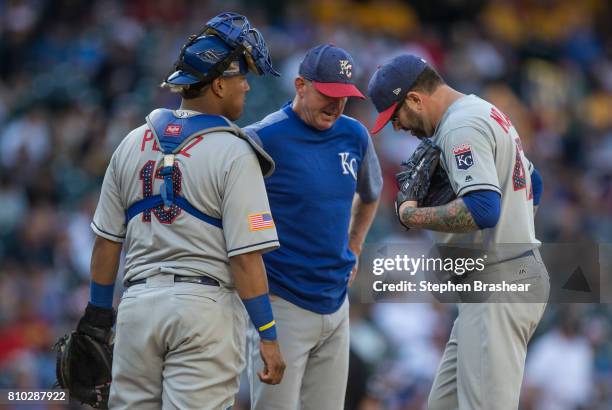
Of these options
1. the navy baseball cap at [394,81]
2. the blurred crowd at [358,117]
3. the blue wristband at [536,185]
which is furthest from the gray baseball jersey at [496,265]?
the blurred crowd at [358,117]

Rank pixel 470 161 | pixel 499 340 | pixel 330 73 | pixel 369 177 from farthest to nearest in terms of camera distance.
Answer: pixel 369 177, pixel 330 73, pixel 499 340, pixel 470 161

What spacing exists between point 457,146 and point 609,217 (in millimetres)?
7620

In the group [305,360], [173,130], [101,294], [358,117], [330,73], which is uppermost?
[330,73]

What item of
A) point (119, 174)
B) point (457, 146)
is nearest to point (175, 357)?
point (119, 174)

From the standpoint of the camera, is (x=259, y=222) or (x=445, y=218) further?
(x=445, y=218)

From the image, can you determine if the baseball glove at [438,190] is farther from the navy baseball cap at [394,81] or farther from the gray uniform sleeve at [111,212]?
the gray uniform sleeve at [111,212]

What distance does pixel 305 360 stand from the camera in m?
5.34

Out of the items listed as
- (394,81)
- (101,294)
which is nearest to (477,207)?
(394,81)

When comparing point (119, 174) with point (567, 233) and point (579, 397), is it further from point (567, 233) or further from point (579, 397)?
point (567, 233)

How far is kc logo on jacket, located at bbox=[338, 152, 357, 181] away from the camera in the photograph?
17.9ft

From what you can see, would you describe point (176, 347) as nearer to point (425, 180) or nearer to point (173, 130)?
point (173, 130)

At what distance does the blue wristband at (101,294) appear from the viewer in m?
4.85

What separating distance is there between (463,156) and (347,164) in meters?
Result: 0.88


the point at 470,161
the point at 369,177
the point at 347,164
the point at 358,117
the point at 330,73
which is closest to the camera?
the point at 470,161
